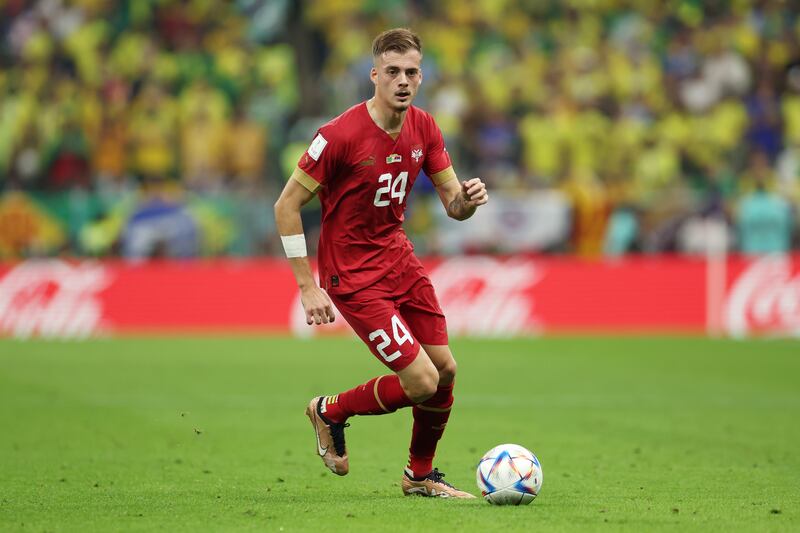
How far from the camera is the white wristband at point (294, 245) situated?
6953 millimetres

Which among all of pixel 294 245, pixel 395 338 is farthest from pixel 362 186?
pixel 395 338

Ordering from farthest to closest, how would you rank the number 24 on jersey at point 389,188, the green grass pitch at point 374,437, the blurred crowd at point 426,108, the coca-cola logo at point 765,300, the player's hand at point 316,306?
the coca-cola logo at point 765,300
the blurred crowd at point 426,108
the number 24 on jersey at point 389,188
the player's hand at point 316,306
the green grass pitch at point 374,437

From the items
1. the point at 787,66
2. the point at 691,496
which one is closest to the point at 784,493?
the point at 691,496

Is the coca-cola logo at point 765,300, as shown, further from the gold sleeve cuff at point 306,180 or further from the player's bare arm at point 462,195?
the gold sleeve cuff at point 306,180

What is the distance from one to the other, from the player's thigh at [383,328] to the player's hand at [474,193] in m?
0.71

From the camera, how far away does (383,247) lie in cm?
720

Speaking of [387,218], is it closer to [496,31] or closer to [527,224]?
[527,224]

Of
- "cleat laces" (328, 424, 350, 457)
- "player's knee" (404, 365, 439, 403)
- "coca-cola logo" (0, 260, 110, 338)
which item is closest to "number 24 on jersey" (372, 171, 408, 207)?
"player's knee" (404, 365, 439, 403)

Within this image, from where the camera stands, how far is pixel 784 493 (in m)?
7.23

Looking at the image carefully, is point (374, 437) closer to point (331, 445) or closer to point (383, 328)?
point (331, 445)

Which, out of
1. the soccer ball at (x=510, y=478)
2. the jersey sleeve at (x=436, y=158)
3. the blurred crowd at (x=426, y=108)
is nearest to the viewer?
the soccer ball at (x=510, y=478)

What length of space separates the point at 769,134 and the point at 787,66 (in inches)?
92.4

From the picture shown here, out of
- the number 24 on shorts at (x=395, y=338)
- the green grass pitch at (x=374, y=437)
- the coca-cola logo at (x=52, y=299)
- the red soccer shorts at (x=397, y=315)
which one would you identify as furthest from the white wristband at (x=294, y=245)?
the coca-cola logo at (x=52, y=299)

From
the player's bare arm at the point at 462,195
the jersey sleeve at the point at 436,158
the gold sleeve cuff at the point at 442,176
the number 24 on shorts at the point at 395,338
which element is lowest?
the number 24 on shorts at the point at 395,338
